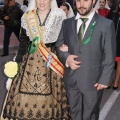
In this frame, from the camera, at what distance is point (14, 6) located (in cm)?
711

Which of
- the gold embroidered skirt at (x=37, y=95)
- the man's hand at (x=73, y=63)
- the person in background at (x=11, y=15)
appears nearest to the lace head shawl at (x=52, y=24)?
the gold embroidered skirt at (x=37, y=95)

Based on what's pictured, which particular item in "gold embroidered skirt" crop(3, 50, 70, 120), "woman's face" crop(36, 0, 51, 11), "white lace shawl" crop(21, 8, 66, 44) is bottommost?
"gold embroidered skirt" crop(3, 50, 70, 120)

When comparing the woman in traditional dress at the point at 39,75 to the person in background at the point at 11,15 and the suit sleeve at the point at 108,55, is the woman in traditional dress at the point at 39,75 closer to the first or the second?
the suit sleeve at the point at 108,55

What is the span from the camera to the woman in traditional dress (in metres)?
3.07

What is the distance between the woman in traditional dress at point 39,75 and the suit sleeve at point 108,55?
0.62 m

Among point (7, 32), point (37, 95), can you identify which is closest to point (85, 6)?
point (37, 95)

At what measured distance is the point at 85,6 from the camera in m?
2.58

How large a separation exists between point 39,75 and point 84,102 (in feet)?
1.85

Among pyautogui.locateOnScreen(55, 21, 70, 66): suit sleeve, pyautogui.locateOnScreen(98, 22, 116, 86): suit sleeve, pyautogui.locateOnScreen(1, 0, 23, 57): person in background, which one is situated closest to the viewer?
pyautogui.locateOnScreen(98, 22, 116, 86): suit sleeve

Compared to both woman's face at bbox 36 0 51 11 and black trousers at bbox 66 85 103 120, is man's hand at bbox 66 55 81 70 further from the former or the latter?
woman's face at bbox 36 0 51 11

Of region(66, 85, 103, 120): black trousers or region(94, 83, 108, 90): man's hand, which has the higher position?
region(94, 83, 108, 90): man's hand

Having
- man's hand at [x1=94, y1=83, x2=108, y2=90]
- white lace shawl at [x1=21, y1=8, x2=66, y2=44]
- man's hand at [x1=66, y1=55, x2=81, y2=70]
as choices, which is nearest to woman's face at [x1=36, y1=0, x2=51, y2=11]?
white lace shawl at [x1=21, y1=8, x2=66, y2=44]

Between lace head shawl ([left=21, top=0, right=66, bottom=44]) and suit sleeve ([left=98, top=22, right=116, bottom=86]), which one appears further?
lace head shawl ([left=21, top=0, right=66, bottom=44])

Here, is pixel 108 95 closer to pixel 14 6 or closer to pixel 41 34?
pixel 41 34
